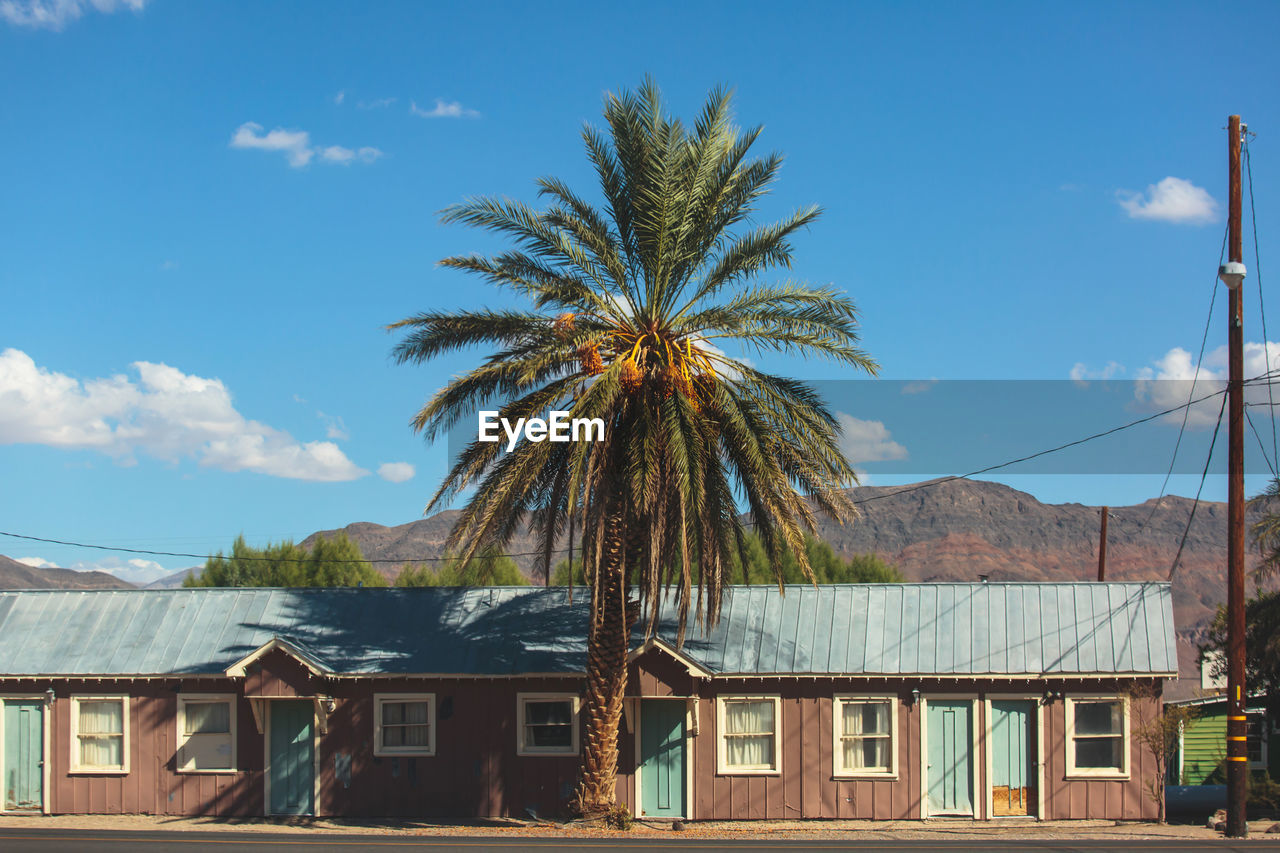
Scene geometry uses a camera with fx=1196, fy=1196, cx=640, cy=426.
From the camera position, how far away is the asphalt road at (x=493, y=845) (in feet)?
57.1

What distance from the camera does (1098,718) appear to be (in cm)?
2245

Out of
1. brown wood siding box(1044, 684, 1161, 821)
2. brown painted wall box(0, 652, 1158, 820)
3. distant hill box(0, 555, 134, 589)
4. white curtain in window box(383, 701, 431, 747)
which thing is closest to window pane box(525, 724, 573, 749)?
brown painted wall box(0, 652, 1158, 820)

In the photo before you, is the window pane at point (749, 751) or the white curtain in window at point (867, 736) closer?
the white curtain in window at point (867, 736)

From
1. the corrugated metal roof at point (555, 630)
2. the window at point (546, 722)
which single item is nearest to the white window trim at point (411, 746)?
the corrugated metal roof at point (555, 630)

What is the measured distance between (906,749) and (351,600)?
1184cm

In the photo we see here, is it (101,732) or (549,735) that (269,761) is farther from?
(549,735)

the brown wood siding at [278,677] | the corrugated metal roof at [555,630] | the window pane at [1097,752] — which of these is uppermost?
the corrugated metal roof at [555,630]

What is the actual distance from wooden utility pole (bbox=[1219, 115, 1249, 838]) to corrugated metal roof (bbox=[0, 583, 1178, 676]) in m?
1.51

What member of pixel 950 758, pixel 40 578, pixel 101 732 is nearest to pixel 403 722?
pixel 101 732

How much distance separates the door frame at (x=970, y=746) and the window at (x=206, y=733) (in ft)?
43.5

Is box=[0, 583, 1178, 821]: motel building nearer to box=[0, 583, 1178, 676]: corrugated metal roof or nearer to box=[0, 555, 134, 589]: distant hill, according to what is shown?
box=[0, 583, 1178, 676]: corrugated metal roof

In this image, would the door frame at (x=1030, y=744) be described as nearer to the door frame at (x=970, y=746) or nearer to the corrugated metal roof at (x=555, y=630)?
the door frame at (x=970, y=746)

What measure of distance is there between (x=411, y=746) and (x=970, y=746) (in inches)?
420

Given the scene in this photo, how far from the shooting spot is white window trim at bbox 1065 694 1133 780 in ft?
72.6
